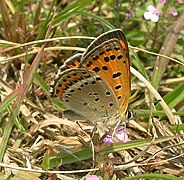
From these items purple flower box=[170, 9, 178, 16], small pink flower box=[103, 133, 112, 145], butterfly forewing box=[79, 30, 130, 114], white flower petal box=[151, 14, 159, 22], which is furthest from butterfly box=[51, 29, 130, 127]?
purple flower box=[170, 9, 178, 16]

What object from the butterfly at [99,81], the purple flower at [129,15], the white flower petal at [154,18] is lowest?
the butterfly at [99,81]

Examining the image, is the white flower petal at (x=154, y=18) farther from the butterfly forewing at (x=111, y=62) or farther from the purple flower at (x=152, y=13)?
the butterfly forewing at (x=111, y=62)

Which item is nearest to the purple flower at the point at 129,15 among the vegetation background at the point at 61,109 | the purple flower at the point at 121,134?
the vegetation background at the point at 61,109

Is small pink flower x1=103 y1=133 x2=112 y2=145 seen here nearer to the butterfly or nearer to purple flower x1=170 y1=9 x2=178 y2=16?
the butterfly

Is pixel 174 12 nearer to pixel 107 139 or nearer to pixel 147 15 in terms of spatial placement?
pixel 147 15

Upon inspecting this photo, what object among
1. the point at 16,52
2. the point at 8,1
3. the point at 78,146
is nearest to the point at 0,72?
the point at 16,52

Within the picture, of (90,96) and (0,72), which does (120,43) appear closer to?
(90,96)
